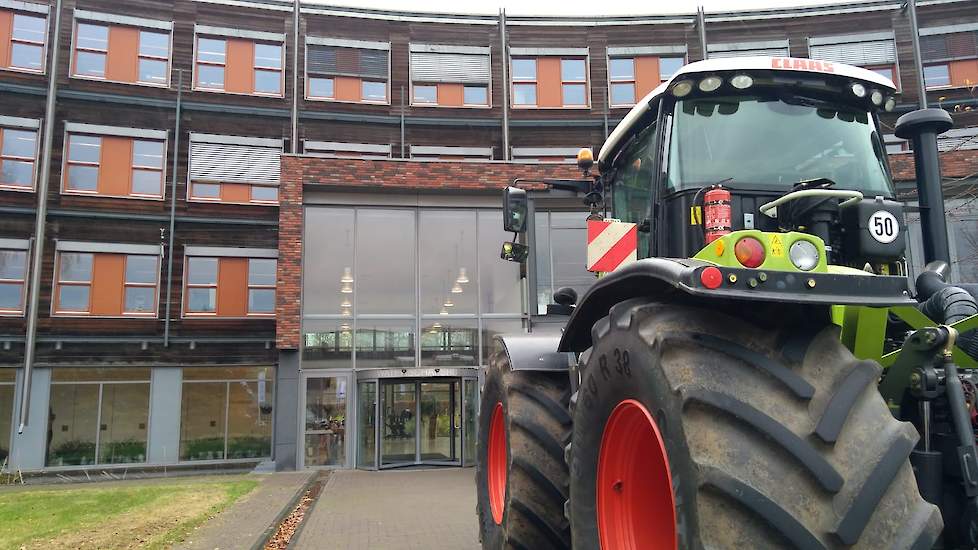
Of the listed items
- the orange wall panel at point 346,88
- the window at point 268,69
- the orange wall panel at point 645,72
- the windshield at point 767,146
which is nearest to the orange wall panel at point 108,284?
the window at point 268,69

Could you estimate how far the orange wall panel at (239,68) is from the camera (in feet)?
66.7

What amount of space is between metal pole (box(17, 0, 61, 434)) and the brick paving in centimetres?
852

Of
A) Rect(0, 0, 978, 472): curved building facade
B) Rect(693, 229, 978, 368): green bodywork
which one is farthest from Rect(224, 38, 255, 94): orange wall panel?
Rect(693, 229, 978, 368): green bodywork

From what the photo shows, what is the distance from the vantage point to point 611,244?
4309 mm

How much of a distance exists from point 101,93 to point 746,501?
21657mm

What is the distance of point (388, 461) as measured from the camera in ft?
57.0

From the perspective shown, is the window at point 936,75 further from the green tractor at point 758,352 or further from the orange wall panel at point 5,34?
the orange wall panel at point 5,34

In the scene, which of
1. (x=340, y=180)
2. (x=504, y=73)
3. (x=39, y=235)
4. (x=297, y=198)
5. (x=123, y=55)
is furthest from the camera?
(x=504, y=73)

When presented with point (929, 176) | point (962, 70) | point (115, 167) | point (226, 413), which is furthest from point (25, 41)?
point (962, 70)

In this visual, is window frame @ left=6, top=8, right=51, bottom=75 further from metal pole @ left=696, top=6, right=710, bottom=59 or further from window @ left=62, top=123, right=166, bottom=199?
metal pole @ left=696, top=6, right=710, bottom=59

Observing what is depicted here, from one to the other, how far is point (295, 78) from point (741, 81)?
19.0m

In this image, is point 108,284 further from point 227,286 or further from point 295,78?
point 295,78

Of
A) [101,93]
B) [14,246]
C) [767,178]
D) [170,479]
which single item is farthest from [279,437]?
[767,178]

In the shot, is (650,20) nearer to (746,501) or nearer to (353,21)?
(353,21)
